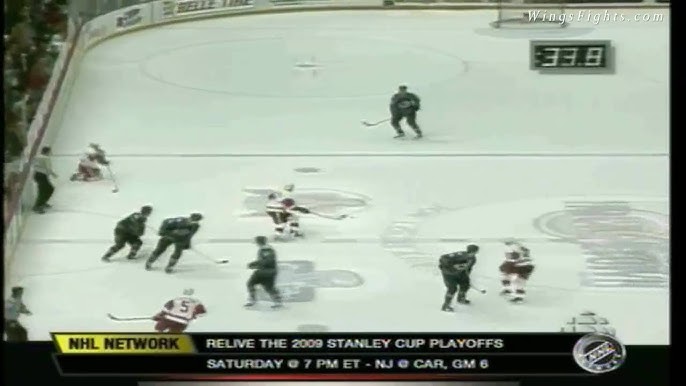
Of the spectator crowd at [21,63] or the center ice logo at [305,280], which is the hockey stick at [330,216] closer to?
the center ice logo at [305,280]

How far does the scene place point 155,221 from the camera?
2.06m

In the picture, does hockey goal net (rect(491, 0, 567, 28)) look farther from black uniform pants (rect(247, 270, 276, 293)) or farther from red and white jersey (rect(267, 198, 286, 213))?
black uniform pants (rect(247, 270, 276, 293))

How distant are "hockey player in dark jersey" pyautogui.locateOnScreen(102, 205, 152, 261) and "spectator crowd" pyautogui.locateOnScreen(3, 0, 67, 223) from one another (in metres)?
0.22

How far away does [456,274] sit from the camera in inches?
79.5

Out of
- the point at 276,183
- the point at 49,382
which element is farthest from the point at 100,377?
the point at 276,183

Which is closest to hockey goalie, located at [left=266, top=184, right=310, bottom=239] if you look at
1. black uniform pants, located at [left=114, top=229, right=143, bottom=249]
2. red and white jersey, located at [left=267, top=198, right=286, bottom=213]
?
red and white jersey, located at [left=267, top=198, right=286, bottom=213]

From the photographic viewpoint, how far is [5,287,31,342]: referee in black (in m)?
1.99

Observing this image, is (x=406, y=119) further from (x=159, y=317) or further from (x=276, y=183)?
(x=159, y=317)

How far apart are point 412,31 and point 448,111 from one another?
180 mm

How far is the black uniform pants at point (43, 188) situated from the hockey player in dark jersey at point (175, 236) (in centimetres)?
24

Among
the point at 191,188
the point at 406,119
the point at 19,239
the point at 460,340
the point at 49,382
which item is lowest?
the point at 49,382

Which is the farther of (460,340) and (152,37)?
(152,37)

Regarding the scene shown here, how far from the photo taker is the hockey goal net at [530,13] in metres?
2.08

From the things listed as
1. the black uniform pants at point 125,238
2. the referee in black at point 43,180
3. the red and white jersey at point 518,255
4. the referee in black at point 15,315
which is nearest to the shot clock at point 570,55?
the red and white jersey at point 518,255
